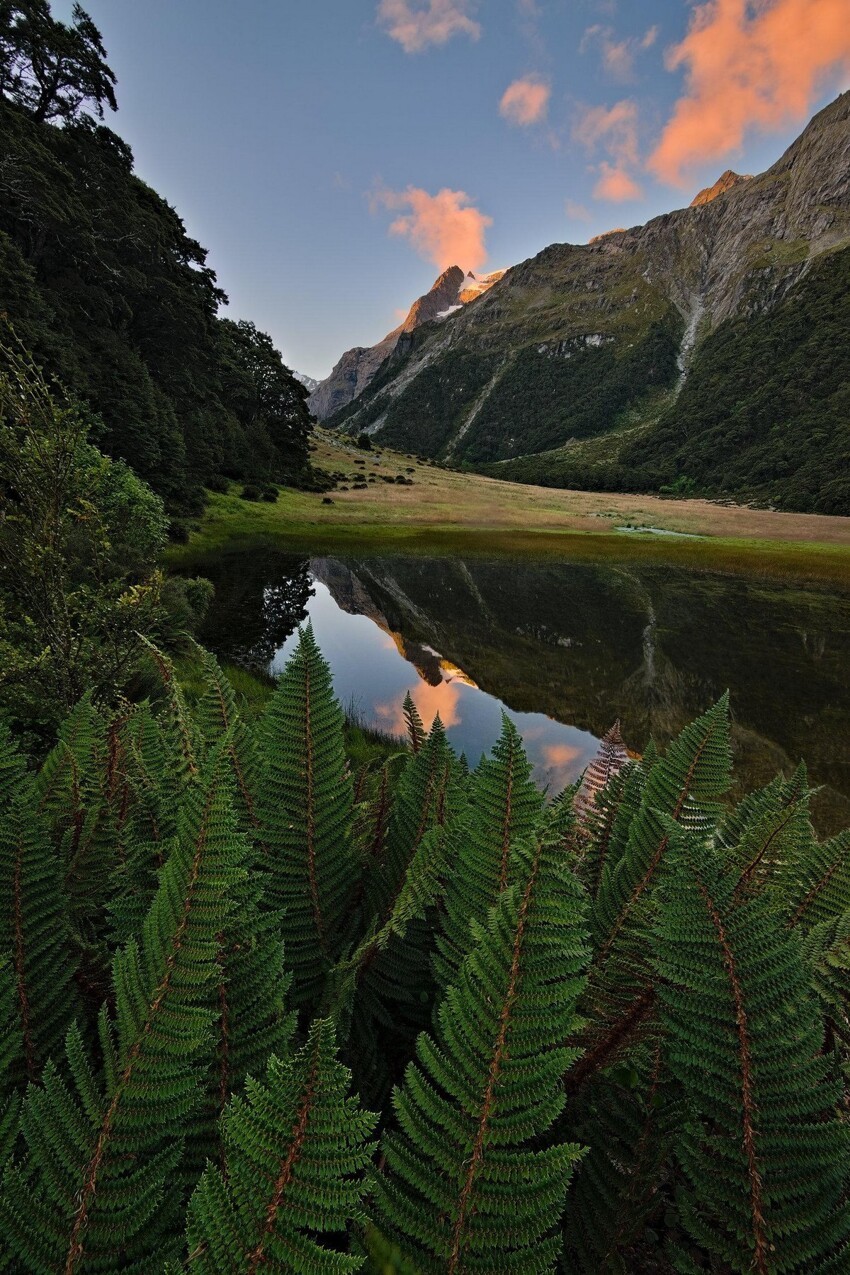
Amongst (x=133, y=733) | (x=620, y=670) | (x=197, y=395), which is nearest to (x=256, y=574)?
(x=620, y=670)

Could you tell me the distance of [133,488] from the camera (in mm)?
19219

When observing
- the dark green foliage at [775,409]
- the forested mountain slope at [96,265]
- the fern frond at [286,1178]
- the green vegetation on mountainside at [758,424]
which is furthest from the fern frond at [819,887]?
the green vegetation on mountainside at [758,424]

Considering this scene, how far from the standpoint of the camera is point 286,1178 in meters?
0.55

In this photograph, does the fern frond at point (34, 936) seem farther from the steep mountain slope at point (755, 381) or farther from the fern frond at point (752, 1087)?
the steep mountain slope at point (755, 381)

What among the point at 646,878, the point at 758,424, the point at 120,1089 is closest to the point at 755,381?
the point at 758,424

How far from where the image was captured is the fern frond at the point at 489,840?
1068 mm

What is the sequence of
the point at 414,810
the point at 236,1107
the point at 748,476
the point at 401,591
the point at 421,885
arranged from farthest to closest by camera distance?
the point at 748,476 < the point at 401,591 < the point at 414,810 < the point at 421,885 < the point at 236,1107

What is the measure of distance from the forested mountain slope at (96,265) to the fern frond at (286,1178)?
26.7m

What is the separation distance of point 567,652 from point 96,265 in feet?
120

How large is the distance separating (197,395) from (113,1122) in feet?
179

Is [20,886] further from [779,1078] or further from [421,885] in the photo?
[779,1078]

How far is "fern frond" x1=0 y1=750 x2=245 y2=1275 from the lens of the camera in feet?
2.11

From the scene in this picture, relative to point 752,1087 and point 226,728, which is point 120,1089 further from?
point 226,728

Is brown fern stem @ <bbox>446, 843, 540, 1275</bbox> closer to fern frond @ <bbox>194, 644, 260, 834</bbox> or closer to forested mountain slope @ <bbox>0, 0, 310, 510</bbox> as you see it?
fern frond @ <bbox>194, 644, 260, 834</bbox>
